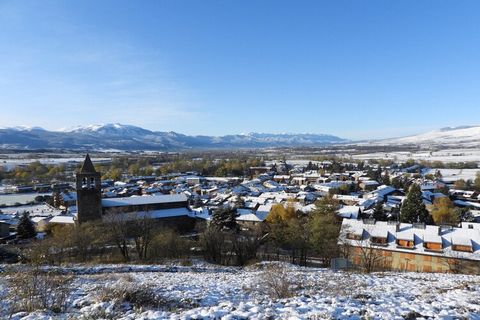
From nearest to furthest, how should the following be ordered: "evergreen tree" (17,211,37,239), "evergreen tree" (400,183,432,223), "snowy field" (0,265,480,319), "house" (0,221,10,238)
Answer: "snowy field" (0,265,480,319)
"evergreen tree" (17,211,37,239)
"evergreen tree" (400,183,432,223)
"house" (0,221,10,238)

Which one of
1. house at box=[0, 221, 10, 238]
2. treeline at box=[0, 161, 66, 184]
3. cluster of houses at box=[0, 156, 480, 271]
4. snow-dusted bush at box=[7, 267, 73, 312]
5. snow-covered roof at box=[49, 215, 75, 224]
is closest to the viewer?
snow-dusted bush at box=[7, 267, 73, 312]

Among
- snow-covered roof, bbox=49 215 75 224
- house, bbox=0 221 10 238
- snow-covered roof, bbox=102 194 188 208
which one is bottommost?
house, bbox=0 221 10 238

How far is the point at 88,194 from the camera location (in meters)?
33.2

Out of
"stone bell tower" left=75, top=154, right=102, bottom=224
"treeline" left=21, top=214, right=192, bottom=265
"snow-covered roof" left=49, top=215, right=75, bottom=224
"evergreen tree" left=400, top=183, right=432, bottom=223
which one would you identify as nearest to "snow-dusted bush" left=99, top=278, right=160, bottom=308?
"treeline" left=21, top=214, right=192, bottom=265

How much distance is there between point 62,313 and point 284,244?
26.1 m

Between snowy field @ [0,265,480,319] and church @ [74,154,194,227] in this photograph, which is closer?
snowy field @ [0,265,480,319]

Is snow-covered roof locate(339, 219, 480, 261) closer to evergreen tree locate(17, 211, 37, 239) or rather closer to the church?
the church

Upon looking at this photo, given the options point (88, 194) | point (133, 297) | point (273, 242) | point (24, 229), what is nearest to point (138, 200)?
point (88, 194)

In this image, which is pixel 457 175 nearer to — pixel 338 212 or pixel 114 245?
pixel 338 212

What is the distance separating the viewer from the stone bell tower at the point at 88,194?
32938mm

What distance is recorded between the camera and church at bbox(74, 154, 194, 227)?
108 feet

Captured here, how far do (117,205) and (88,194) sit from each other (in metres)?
4.33

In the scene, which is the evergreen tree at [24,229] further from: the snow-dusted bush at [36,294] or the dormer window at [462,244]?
the dormer window at [462,244]

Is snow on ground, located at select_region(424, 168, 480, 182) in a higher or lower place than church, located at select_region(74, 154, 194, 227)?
lower
